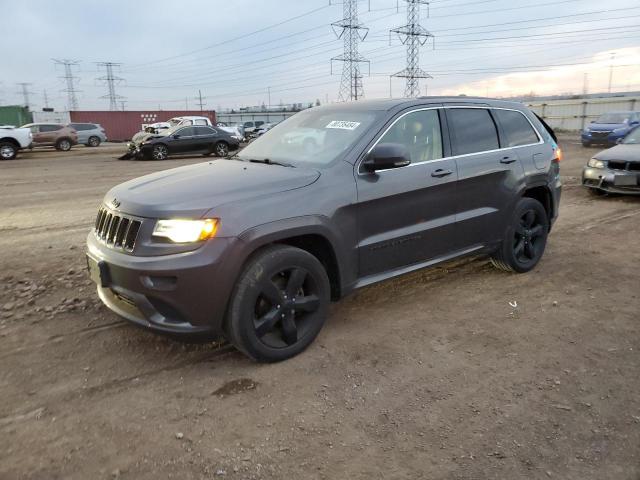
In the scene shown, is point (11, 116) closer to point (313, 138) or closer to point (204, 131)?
point (204, 131)

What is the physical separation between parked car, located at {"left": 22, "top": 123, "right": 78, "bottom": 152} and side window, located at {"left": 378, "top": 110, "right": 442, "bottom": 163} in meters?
25.8

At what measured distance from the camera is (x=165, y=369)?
3.38 meters

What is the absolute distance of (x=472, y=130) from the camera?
15.2ft

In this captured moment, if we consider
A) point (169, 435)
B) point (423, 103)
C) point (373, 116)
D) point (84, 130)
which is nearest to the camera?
point (169, 435)

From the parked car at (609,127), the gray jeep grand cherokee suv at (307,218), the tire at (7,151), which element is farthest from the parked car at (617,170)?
the tire at (7,151)

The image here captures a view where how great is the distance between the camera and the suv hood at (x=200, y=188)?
3102 mm

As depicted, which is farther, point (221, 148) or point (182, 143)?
point (221, 148)

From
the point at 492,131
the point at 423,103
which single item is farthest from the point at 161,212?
the point at 492,131

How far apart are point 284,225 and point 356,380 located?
110 centimetres

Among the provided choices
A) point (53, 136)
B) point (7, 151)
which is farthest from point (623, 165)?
point (53, 136)

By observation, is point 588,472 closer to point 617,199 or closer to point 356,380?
point 356,380

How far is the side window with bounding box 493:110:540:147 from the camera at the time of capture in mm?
4980

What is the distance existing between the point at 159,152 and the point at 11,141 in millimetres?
6437

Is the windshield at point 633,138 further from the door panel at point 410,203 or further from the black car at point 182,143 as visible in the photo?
the black car at point 182,143
